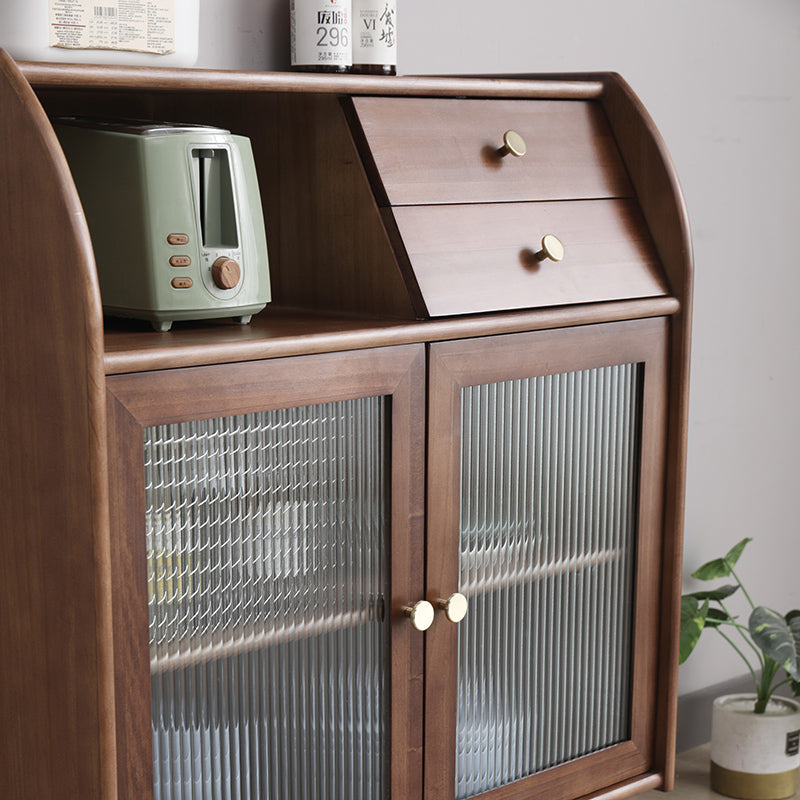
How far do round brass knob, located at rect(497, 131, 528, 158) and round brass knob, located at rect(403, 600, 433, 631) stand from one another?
637 millimetres

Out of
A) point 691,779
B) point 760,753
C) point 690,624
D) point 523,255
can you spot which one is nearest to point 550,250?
point 523,255

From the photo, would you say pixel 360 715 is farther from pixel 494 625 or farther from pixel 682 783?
pixel 682 783

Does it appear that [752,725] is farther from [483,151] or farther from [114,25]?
[114,25]

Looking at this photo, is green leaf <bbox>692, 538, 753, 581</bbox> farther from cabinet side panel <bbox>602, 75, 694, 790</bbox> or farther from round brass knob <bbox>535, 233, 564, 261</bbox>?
round brass knob <bbox>535, 233, 564, 261</bbox>

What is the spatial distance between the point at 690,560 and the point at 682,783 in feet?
1.65

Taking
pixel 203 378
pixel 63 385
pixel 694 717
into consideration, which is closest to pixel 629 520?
pixel 203 378

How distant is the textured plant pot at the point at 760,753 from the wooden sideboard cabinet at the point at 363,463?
665 mm

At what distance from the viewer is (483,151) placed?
1.66 m

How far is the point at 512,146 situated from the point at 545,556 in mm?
594

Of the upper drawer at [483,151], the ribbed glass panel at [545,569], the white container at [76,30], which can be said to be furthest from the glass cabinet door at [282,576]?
the white container at [76,30]

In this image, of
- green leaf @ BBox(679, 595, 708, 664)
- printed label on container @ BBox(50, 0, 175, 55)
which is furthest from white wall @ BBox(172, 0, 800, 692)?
printed label on container @ BBox(50, 0, 175, 55)

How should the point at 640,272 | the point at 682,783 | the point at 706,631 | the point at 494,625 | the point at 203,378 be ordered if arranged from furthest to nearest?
the point at 706,631 → the point at 682,783 → the point at 640,272 → the point at 494,625 → the point at 203,378

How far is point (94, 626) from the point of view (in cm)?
123

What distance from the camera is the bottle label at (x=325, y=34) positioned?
5.58 ft
